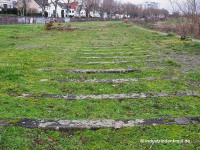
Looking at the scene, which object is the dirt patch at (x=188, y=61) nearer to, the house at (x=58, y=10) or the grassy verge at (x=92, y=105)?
the grassy verge at (x=92, y=105)

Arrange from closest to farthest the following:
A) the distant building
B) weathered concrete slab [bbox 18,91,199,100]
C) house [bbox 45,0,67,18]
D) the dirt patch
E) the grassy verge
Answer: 1. the grassy verge
2. weathered concrete slab [bbox 18,91,199,100]
3. the dirt patch
4. the distant building
5. house [bbox 45,0,67,18]

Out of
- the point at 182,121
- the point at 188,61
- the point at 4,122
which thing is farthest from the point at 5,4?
the point at 182,121

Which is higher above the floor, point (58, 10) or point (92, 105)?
point (58, 10)

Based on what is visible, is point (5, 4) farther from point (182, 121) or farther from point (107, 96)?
point (182, 121)

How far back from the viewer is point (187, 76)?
9.88m

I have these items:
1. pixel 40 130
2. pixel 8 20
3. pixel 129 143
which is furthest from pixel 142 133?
pixel 8 20

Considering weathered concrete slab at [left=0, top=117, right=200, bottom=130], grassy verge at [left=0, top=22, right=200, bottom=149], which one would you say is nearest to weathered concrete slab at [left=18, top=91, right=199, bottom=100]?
grassy verge at [left=0, top=22, right=200, bottom=149]

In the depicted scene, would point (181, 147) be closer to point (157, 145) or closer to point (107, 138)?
point (157, 145)

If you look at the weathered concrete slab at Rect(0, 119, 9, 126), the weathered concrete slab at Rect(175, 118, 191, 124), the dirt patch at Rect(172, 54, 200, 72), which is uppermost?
the dirt patch at Rect(172, 54, 200, 72)

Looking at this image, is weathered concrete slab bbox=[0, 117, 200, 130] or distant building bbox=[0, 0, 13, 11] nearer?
weathered concrete slab bbox=[0, 117, 200, 130]

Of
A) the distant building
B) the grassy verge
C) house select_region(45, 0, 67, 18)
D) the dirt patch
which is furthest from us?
house select_region(45, 0, 67, 18)

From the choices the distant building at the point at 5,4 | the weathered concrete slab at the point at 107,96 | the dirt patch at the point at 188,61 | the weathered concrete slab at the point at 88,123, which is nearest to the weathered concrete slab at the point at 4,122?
the weathered concrete slab at the point at 88,123

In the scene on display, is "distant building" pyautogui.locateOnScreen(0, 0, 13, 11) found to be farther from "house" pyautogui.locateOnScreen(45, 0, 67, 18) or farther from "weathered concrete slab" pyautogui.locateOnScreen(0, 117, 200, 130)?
"weathered concrete slab" pyautogui.locateOnScreen(0, 117, 200, 130)

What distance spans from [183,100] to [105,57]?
692 centimetres
